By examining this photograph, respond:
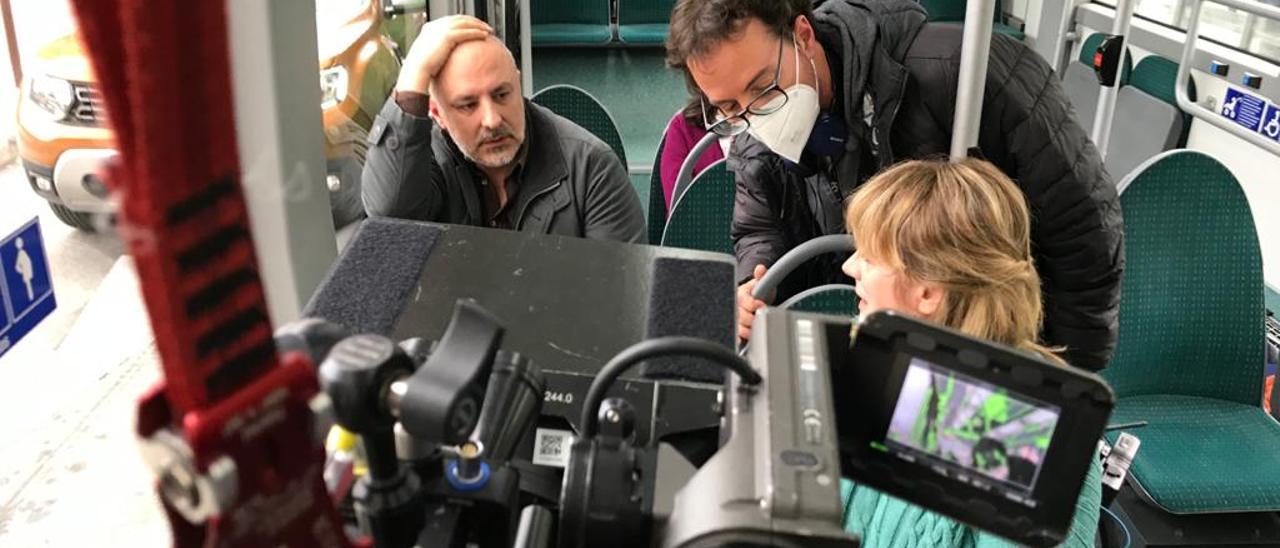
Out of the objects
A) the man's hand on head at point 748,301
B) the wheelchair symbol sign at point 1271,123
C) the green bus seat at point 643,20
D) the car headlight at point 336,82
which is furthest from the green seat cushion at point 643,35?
the man's hand on head at point 748,301

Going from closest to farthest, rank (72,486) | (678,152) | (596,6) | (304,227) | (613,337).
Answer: (613,337) → (304,227) → (72,486) → (678,152) → (596,6)

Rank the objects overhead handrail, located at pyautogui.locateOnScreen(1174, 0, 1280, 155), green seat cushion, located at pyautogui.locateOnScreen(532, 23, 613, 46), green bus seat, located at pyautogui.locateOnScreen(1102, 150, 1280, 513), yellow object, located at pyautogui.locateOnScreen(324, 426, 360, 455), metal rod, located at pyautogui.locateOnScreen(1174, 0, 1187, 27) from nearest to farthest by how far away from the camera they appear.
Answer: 1. yellow object, located at pyautogui.locateOnScreen(324, 426, 360, 455)
2. green bus seat, located at pyautogui.locateOnScreen(1102, 150, 1280, 513)
3. overhead handrail, located at pyautogui.locateOnScreen(1174, 0, 1280, 155)
4. metal rod, located at pyautogui.locateOnScreen(1174, 0, 1187, 27)
5. green seat cushion, located at pyautogui.locateOnScreen(532, 23, 613, 46)

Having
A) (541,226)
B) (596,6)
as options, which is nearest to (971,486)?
(541,226)

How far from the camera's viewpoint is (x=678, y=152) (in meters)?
3.02

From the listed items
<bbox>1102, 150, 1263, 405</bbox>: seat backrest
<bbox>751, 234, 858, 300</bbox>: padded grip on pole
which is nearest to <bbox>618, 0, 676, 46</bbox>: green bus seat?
<bbox>1102, 150, 1263, 405</bbox>: seat backrest

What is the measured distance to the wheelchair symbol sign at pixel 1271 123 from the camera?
386cm

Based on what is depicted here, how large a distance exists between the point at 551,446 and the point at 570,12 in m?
7.24

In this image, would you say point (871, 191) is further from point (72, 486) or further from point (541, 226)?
point (72, 486)

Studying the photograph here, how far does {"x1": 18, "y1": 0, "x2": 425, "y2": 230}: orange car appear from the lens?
4.26 feet

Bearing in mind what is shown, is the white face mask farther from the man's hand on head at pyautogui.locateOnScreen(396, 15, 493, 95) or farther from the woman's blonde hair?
the man's hand on head at pyautogui.locateOnScreen(396, 15, 493, 95)

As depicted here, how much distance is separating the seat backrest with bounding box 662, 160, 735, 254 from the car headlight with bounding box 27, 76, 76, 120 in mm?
1475

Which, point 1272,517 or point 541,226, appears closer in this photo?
point 541,226

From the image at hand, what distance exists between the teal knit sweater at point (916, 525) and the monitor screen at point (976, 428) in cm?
67

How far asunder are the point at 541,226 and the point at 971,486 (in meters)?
1.66
